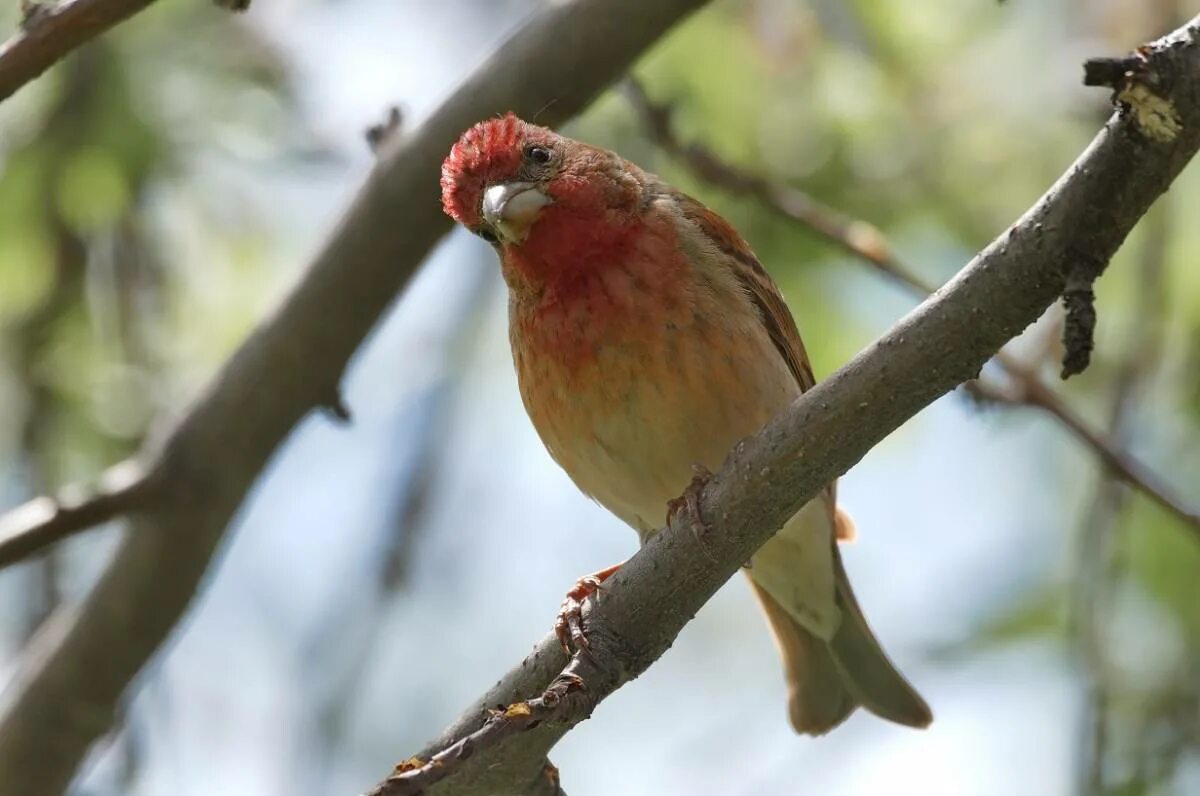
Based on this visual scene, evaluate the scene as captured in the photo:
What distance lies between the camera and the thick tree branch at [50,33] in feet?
11.0

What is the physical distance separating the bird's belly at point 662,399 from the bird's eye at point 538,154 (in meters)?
0.60

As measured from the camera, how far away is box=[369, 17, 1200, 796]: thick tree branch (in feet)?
9.09

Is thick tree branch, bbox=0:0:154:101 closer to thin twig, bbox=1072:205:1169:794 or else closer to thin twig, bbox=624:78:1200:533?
thin twig, bbox=624:78:1200:533

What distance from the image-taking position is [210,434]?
5066mm

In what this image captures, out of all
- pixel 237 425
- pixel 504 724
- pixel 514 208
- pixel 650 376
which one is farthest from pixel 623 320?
pixel 504 724

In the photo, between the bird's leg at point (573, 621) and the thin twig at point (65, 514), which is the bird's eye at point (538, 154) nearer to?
the bird's leg at point (573, 621)

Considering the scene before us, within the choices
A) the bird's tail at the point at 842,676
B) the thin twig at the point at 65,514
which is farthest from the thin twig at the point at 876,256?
the thin twig at the point at 65,514

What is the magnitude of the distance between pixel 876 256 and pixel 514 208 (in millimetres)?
1317

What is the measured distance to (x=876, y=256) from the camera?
521cm

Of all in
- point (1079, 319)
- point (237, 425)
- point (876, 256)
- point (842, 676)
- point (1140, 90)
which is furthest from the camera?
point (842, 676)

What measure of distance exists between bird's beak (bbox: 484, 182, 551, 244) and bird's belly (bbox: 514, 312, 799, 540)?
1.25 ft

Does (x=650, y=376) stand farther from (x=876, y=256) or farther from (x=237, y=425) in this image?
(x=237, y=425)

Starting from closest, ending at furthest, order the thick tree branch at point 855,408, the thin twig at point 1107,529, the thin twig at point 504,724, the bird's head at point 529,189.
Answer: the thick tree branch at point 855,408 < the thin twig at point 504,724 < the bird's head at point 529,189 < the thin twig at point 1107,529

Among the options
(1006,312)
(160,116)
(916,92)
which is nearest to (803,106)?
(916,92)
